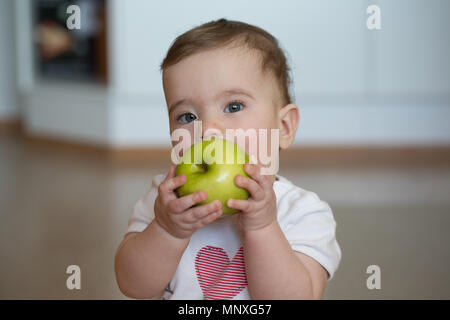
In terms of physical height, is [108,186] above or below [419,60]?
below

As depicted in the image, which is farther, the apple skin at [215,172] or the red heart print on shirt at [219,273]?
the red heart print on shirt at [219,273]

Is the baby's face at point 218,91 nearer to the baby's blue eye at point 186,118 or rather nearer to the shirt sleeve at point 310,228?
the baby's blue eye at point 186,118

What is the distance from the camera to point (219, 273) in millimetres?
818

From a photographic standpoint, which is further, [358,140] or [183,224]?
[358,140]

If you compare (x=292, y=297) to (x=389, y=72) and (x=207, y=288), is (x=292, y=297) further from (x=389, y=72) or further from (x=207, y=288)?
(x=389, y=72)

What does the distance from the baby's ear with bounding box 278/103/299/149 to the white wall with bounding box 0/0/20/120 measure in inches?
170

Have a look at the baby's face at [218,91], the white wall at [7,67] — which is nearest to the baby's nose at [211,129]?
the baby's face at [218,91]

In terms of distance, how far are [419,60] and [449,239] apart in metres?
1.50

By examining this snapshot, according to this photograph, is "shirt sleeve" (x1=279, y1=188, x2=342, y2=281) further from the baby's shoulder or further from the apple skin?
the apple skin

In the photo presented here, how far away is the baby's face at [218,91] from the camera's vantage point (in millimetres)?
781

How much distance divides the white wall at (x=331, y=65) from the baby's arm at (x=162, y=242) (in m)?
2.30

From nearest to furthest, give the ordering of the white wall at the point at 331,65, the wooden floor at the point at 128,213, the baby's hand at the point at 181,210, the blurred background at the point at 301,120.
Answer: the baby's hand at the point at 181,210, the wooden floor at the point at 128,213, the blurred background at the point at 301,120, the white wall at the point at 331,65

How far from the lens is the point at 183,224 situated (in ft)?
2.27
